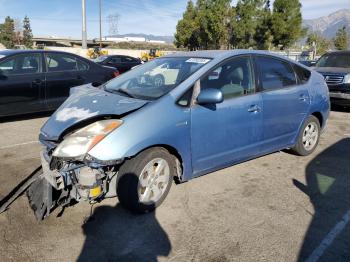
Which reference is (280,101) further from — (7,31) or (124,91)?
(7,31)

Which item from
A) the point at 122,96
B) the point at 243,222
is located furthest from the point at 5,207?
the point at 243,222

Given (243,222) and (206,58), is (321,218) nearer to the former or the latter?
(243,222)

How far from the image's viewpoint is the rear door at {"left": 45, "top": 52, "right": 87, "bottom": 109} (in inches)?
310

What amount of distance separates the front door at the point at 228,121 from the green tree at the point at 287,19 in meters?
37.3

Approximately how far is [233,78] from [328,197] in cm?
174

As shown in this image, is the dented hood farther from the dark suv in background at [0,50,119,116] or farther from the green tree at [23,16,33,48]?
the green tree at [23,16,33,48]

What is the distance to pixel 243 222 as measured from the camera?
3.65 metres

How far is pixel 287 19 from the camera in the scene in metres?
39.4

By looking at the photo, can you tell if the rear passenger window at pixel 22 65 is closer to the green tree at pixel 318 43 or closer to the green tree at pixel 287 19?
the green tree at pixel 287 19

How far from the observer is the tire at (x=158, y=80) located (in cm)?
431

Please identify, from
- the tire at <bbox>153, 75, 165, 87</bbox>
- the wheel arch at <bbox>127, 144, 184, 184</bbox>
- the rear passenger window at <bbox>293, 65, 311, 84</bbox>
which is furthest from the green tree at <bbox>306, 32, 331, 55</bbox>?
the wheel arch at <bbox>127, 144, 184, 184</bbox>

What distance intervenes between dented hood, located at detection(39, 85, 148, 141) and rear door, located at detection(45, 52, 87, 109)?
3.81 meters

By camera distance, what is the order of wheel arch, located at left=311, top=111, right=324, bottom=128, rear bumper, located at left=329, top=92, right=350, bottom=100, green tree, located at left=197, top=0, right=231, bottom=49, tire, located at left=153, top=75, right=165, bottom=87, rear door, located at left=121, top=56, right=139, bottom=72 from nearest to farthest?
tire, located at left=153, top=75, right=165, bottom=87 < wheel arch, located at left=311, top=111, right=324, bottom=128 < rear bumper, located at left=329, top=92, right=350, bottom=100 < rear door, located at left=121, top=56, right=139, bottom=72 < green tree, located at left=197, top=0, right=231, bottom=49

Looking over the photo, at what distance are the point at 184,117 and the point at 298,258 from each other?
1684 millimetres
